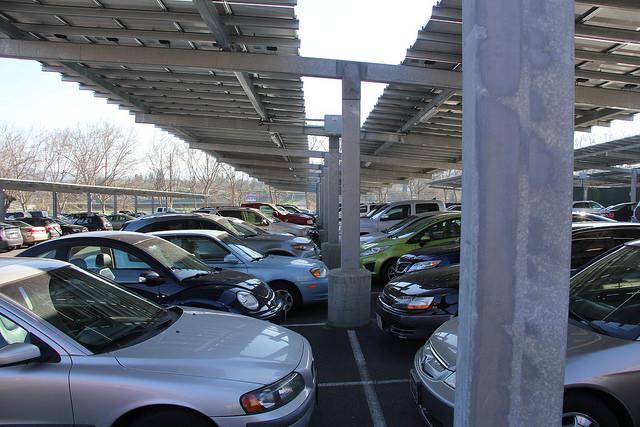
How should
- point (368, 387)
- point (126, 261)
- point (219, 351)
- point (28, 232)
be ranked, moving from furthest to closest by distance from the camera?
point (28, 232)
point (126, 261)
point (368, 387)
point (219, 351)

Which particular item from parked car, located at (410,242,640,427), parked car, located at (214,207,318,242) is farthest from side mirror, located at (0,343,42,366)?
parked car, located at (214,207,318,242)

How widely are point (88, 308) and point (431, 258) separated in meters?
5.98

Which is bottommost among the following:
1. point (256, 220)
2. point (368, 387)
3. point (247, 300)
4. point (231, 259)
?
point (368, 387)

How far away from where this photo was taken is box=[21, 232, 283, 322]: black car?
17.9 ft

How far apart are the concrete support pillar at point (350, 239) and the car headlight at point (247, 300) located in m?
1.63

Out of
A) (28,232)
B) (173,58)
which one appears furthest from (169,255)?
(28,232)

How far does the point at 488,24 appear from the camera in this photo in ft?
5.03

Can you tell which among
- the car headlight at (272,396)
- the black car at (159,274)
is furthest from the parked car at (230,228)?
the car headlight at (272,396)

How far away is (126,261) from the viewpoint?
5.89 metres

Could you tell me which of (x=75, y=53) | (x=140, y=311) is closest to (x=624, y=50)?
(x=140, y=311)

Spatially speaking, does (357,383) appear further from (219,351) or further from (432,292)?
(219,351)

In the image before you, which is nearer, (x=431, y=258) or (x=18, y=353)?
(x=18, y=353)

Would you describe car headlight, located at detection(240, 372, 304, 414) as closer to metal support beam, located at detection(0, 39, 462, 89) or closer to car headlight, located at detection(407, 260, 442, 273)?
car headlight, located at detection(407, 260, 442, 273)

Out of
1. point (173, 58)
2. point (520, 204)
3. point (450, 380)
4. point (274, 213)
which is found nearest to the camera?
point (520, 204)
